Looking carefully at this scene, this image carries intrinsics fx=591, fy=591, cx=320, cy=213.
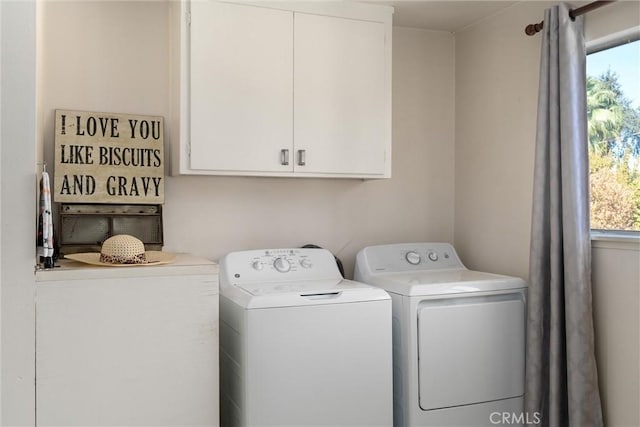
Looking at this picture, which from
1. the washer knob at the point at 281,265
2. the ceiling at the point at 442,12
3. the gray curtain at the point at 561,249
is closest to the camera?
the gray curtain at the point at 561,249

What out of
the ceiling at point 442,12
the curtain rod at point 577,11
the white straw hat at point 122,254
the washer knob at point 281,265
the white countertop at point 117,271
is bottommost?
the washer knob at point 281,265

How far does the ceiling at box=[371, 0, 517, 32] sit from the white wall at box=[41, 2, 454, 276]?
11cm

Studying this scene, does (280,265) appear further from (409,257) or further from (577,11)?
(577,11)

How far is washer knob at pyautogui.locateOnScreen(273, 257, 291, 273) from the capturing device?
2.72 m

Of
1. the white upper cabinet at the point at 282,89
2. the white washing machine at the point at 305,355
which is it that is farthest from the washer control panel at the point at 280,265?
the white upper cabinet at the point at 282,89

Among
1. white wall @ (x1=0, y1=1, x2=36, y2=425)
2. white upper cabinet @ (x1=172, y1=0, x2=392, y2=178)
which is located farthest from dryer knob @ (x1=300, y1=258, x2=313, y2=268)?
white wall @ (x1=0, y1=1, x2=36, y2=425)

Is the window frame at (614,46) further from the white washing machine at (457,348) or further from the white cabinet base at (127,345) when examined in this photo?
the white cabinet base at (127,345)

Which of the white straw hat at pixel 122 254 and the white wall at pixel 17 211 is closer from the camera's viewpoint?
the white wall at pixel 17 211

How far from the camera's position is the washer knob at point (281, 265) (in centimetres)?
272

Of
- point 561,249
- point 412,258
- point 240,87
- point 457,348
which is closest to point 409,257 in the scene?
point 412,258

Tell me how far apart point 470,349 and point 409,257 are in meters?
0.62

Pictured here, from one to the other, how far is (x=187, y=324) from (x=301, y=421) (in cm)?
58

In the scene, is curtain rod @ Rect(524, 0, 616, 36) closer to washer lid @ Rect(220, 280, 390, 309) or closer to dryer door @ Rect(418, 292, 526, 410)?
dryer door @ Rect(418, 292, 526, 410)

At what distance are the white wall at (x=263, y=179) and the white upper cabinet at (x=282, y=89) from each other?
0.74ft
